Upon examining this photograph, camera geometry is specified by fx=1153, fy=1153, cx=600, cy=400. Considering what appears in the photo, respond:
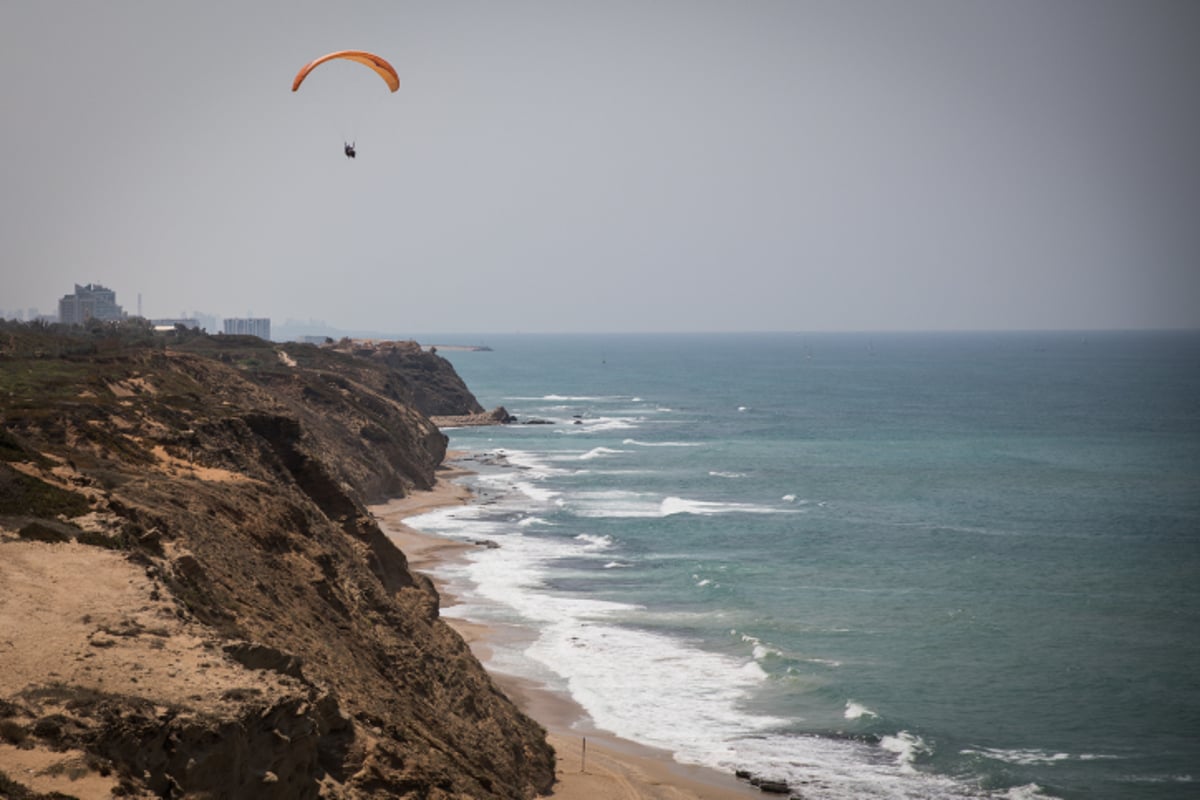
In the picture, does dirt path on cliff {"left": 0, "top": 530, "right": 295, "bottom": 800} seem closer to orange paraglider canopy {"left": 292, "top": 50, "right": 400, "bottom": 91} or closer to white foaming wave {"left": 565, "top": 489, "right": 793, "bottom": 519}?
orange paraglider canopy {"left": 292, "top": 50, "right": 400, "bottom": 91}

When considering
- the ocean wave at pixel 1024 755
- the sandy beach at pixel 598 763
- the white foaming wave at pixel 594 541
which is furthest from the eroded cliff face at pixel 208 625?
the white foaming wave at pixel 594 541

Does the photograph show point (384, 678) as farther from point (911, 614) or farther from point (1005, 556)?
point (1005, 556)

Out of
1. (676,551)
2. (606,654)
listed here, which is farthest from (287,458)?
(676,551)

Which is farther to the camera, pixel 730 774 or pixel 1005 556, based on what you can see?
pixel 1005 556

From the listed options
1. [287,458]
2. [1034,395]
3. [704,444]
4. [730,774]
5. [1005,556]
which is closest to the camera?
[730,774]

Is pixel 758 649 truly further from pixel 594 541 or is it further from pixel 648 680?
pixel 594 541

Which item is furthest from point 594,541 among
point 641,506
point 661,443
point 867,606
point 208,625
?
point 661,443
